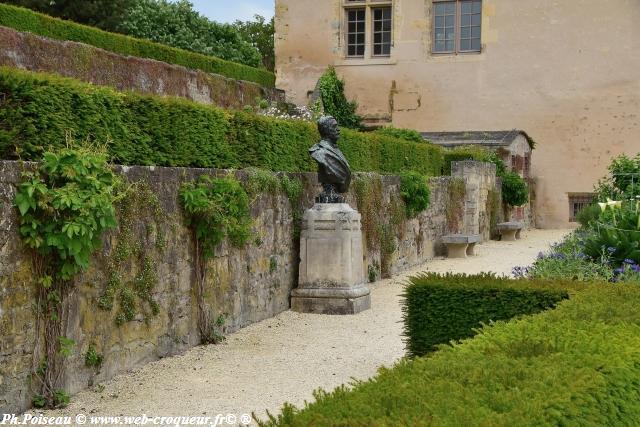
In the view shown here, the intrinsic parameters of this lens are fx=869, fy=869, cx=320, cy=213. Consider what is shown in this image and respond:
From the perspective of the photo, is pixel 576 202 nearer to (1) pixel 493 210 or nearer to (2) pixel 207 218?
(1) pixel 493 210

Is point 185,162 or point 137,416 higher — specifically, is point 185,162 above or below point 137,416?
above

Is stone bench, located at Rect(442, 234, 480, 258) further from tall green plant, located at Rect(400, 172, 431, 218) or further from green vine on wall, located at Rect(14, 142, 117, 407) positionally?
green vine on wall, located at Rect(14, 142, 117, 407)

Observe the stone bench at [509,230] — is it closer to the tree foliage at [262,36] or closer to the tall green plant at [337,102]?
the tall green plant at [337,102]

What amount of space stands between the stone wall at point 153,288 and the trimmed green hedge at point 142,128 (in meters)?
0.47

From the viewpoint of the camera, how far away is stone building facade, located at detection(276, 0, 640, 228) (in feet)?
74.1

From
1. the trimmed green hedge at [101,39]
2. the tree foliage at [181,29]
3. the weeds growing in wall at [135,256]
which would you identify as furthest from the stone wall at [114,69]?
the tree foliage at [181,29]

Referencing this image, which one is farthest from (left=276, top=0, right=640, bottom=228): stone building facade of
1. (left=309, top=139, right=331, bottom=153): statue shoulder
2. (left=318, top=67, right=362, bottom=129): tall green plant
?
(left=309, top=139, right=331, bottom=153): statue shoulder

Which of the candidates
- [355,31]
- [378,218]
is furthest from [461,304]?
[355,31]

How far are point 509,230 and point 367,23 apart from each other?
8.85m

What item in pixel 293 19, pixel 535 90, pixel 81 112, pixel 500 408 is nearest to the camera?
pixel 500 408

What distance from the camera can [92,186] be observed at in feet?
17.5

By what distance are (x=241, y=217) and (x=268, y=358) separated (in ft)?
4.56

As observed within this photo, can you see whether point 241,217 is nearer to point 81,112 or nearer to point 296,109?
point 81,112

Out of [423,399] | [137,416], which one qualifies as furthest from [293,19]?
[423,399]
